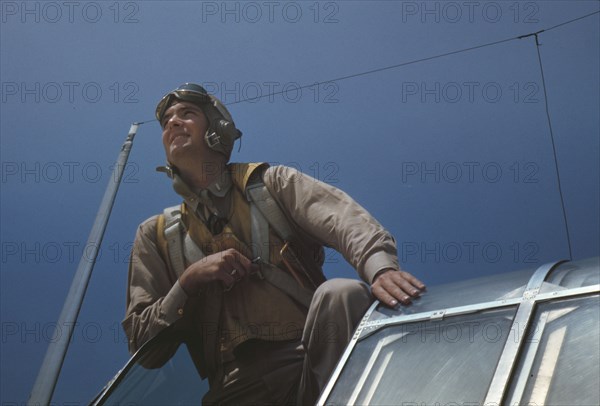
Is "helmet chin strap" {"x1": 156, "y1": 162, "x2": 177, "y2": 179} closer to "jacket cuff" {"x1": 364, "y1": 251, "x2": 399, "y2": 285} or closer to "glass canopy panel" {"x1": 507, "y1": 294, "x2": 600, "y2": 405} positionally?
"jacket cuff" {"x1": 364, "y1": 251, "x2": 399, "y2": 285}

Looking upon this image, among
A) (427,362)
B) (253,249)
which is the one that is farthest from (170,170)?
(427,362)

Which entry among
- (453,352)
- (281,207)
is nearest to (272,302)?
(281,207)

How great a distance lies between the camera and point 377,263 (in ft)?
9.04

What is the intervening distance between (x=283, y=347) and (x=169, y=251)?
655mm

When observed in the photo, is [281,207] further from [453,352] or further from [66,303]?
[66,303]

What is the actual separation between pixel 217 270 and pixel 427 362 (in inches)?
44.7

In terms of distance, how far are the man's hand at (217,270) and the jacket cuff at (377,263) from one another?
55 centimetres

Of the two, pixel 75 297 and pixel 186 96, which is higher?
pixel 186 96

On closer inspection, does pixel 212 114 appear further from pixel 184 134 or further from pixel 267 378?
pixel 267 378

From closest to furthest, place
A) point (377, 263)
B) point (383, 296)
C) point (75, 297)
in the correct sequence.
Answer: point (383, 296)
point (377, 263)
point (75, 297)

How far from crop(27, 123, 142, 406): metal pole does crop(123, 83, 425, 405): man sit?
144 cm

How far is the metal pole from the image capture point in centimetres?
444

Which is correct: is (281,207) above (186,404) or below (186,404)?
above

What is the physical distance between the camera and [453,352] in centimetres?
215
